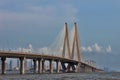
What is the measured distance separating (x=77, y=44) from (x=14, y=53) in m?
36.7

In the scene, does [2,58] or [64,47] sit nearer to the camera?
[2,58]

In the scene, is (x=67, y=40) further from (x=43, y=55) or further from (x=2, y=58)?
(x=2, y=58)

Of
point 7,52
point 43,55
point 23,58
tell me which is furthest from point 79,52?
point 7,52

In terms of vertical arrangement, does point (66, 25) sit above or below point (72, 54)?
above

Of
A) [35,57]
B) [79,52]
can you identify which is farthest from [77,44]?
[35,57]

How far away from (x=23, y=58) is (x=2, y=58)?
9168 millimetres

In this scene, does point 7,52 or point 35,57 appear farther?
point 35,57

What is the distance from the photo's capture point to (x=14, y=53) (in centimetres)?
17000

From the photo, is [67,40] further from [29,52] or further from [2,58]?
[2,58]

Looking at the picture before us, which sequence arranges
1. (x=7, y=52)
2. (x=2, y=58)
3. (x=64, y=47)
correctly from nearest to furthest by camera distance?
1. (x=7, y=52)
2. (x=2, y=58)
3. (x=64, y=47)

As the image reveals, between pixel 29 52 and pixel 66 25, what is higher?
pixel 66 25

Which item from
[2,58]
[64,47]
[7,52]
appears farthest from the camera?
[64,47]

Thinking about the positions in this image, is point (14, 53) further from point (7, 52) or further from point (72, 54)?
point (72, 54)

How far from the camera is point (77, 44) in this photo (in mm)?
195750
